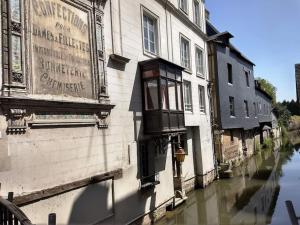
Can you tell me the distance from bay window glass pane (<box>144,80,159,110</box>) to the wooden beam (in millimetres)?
2759

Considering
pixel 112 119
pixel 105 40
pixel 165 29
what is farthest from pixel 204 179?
pixel 105 40

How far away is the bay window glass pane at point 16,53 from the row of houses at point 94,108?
2 centimetres

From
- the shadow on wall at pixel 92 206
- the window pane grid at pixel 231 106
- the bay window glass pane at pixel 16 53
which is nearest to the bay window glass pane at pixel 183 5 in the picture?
the window pane grid at pixel 231 106

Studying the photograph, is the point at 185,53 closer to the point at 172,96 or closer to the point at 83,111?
the point at 172,96

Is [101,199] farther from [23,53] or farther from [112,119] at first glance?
[23,53]

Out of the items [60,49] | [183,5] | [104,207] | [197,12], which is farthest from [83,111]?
[197,12]

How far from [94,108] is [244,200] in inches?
326

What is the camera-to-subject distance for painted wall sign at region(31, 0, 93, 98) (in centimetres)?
743

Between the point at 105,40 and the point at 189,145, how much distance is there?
8.39m

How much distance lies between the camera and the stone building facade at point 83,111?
6.79m

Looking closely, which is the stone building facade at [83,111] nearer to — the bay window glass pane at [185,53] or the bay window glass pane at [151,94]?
the bay window glass pane at [151,94]

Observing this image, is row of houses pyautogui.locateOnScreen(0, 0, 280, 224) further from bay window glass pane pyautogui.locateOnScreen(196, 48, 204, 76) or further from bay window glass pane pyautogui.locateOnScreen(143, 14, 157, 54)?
bay window glass pane pyautogui.locateOnScreen(196, 48, 204, 76)

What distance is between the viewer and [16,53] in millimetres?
6871

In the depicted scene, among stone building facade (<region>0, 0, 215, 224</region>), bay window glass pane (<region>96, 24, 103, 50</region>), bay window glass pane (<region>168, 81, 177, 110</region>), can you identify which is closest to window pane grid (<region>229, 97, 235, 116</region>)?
stone building facade (<region>0, 0, 215, 224</region>)
